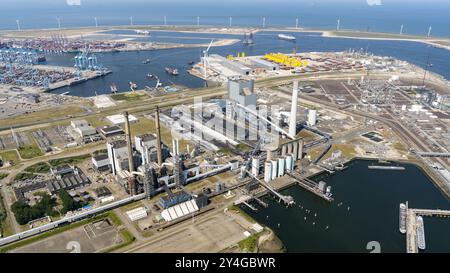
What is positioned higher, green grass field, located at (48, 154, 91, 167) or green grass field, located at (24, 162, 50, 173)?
green grass field, located at (48, 154, 91, 167)

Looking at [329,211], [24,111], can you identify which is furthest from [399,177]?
[24,111]

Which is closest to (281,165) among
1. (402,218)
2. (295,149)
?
(295,149)

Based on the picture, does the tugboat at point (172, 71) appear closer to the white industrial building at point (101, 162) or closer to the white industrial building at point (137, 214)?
the white industrial building at point (101, 162)

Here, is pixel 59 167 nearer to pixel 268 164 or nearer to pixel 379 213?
pixel 268 164

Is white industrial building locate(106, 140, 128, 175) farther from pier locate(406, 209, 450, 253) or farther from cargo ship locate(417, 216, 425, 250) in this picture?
cargo ship locate(417, 216, 425, 250)

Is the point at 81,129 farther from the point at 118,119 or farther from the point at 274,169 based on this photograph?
the point at 274,169

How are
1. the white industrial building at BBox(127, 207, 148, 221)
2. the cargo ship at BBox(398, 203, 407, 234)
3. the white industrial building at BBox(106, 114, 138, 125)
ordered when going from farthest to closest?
the white industrial building at BBox(106, 114, 138, 125) → the white industrial building at BBox(127, 207, 148, 221) → the cargo ship at BBox(398, 203, 407, 234)

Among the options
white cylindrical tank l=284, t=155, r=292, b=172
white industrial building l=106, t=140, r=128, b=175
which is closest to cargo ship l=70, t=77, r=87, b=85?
white industrial building l=106, t=140, r=128, b=175
